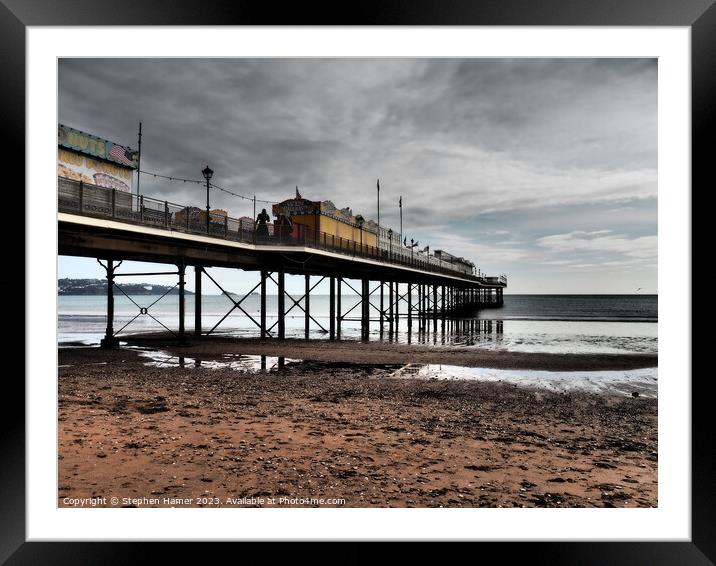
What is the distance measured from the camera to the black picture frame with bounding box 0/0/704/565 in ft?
11.2

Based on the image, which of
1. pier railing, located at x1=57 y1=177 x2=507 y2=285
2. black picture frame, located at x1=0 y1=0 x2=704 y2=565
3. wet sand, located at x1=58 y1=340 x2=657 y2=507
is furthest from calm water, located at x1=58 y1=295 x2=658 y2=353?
black picture frame, located at x1=0 y1=0 x2=704 y2=565

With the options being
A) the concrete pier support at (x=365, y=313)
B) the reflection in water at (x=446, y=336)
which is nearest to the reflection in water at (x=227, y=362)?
the reflection in water at (x=446, y=336)

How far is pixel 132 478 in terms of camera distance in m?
4.64

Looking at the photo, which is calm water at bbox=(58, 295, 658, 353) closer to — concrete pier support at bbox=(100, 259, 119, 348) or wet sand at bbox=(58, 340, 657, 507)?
concrete pier support at bbox=(100, 259, 119, 348)

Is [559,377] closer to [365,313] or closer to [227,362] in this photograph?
[227,362]

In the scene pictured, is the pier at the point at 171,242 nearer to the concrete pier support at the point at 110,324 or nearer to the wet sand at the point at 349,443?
the concrete pier support at the point at 110,324

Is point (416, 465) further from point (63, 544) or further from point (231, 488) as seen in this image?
point (63, 544)
